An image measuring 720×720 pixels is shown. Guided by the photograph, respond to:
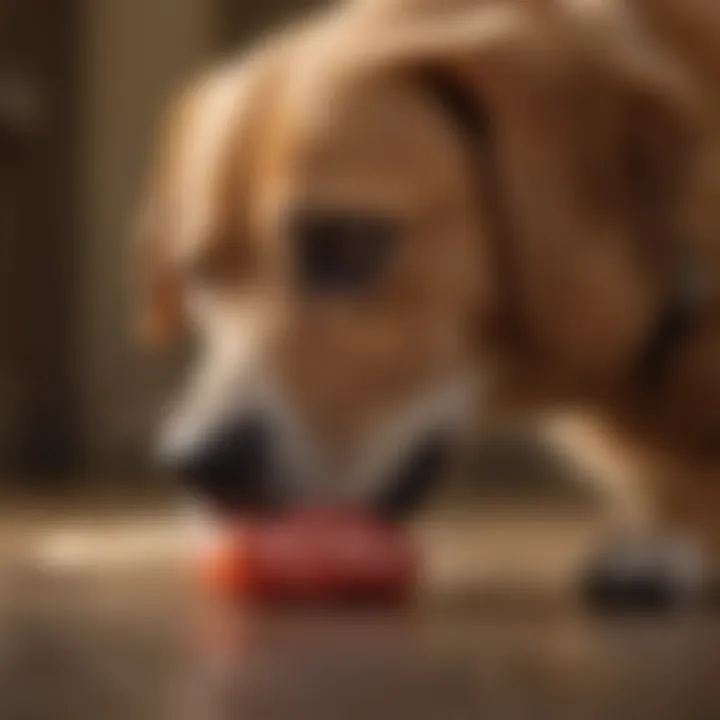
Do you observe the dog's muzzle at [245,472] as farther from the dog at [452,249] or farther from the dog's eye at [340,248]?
the dog's eye at [340,248]

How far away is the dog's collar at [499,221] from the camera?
135 centimetres

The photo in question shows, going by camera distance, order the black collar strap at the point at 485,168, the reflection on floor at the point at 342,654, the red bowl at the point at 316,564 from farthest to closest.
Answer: the black collar strap at the point at 485,168, the red bowl at the point at 316,564, the reflection on floor at the point at 342,654

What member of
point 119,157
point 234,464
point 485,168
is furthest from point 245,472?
point 119,157

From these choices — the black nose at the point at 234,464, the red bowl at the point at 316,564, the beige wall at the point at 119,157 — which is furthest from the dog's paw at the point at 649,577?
the beige wall at the point at 119,157

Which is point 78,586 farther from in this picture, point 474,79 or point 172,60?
point 172,60

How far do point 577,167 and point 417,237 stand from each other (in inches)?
4.8

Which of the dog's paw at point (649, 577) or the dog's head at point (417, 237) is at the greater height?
the dog's head at point (417, 237)

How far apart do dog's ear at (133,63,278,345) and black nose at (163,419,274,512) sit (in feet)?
0.46

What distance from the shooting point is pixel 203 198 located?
140cm

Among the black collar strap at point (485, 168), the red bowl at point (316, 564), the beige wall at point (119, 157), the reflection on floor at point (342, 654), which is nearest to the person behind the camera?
the reflection on floor at point (342, 654)

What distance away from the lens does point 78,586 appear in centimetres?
130

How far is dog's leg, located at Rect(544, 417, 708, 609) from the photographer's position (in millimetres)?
1248

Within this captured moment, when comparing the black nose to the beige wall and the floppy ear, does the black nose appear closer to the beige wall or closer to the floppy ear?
the floppy ear

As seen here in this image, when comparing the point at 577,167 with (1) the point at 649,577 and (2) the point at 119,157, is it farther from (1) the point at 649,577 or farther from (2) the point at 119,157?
(2) the point at 119,157
